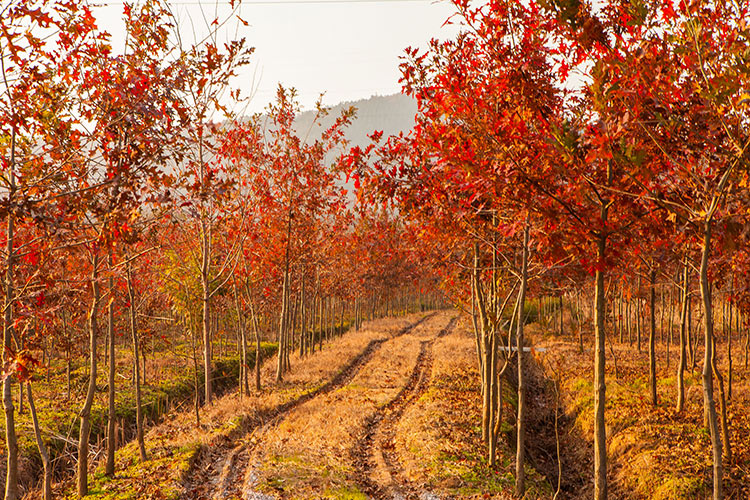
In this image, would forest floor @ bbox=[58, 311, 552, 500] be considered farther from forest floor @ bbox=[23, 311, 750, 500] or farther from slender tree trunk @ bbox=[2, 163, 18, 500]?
slender tree trunk @ bbox=[2, 163, 18, 500]

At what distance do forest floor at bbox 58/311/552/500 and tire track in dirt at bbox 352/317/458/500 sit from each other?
0.02 meters

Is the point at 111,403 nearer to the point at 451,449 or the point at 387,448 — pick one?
the point at 387,448

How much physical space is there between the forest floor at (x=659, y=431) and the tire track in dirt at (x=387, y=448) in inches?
132

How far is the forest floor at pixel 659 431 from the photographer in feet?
28.5

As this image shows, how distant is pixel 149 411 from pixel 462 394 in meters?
10.2

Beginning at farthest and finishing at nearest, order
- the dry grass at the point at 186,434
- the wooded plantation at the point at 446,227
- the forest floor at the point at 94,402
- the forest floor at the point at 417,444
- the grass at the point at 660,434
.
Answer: the forest floor at the point at 94,402 < the dry grass at the point at 186,434 < the forest floor at the point at 417,444 < the grass at the point at 660,434 < the wooded plantation at the point at 446,227

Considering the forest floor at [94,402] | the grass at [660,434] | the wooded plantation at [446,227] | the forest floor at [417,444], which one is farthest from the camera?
the forest floor at [94,402]

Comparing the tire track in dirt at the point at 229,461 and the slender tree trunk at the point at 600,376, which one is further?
the tire track in dirt at the point at 229,461

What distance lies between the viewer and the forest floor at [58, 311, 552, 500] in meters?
8.74

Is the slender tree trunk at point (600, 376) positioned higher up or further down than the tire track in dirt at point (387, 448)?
higher up

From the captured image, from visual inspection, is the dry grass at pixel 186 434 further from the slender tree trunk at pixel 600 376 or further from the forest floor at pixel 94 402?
the slender tree trunk at pixel 600 376

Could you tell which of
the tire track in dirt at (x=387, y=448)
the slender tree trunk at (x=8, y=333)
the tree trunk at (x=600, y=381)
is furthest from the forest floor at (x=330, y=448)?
the slender tree trunk at (x=8, y=333)

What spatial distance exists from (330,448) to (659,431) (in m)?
7.05

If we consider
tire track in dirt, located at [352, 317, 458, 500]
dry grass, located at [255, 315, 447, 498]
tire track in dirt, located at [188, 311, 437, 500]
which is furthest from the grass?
tire track in dirt, located at [188, 311, 437, 500]
